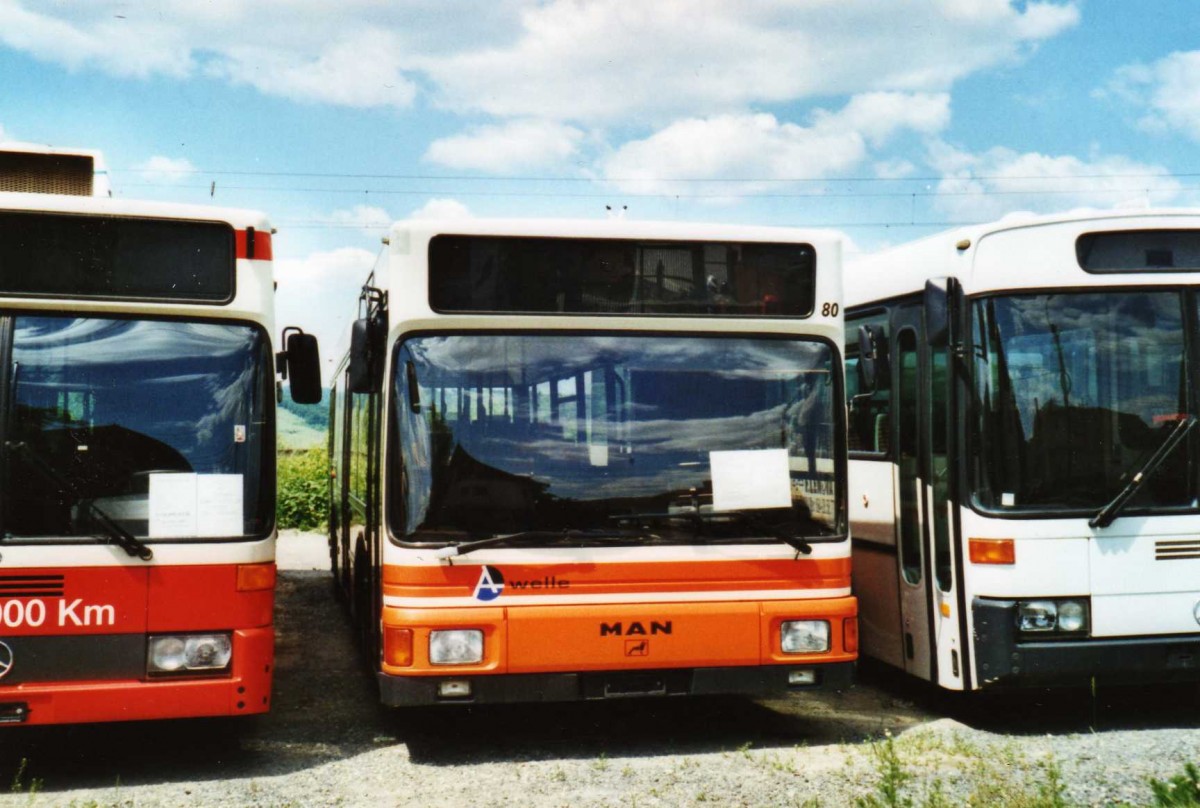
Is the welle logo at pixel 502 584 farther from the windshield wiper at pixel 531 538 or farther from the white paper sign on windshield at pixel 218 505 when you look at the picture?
the white paper sign on windshield at pixel 218 505

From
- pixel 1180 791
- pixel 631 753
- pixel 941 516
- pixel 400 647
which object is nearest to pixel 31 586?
pixel 400 647

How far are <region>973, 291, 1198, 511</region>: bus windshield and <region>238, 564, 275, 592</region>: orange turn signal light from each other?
3.89m

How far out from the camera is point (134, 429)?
20.5 ft

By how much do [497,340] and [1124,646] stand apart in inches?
152

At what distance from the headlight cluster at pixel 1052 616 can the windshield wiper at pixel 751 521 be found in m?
1.29

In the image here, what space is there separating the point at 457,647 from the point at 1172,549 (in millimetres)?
4036

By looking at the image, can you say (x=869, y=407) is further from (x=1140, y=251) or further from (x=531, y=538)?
(x=531, y=538)

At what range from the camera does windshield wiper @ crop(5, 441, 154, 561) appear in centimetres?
613

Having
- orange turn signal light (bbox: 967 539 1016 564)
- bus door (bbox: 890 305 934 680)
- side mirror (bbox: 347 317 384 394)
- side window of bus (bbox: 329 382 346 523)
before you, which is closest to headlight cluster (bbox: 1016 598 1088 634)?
orange turn signal light (bbox: 967 539 1016 564)

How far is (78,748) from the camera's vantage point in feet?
23.7

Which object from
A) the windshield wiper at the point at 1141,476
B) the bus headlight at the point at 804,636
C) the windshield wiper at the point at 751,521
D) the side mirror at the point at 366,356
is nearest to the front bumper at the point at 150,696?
the side mirror at the point at 366,356

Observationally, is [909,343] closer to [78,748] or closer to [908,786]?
[908,786]

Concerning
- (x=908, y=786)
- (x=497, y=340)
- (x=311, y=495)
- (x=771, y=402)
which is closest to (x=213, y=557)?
(x=497, y=340)

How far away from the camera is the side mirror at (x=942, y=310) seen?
7215mm
